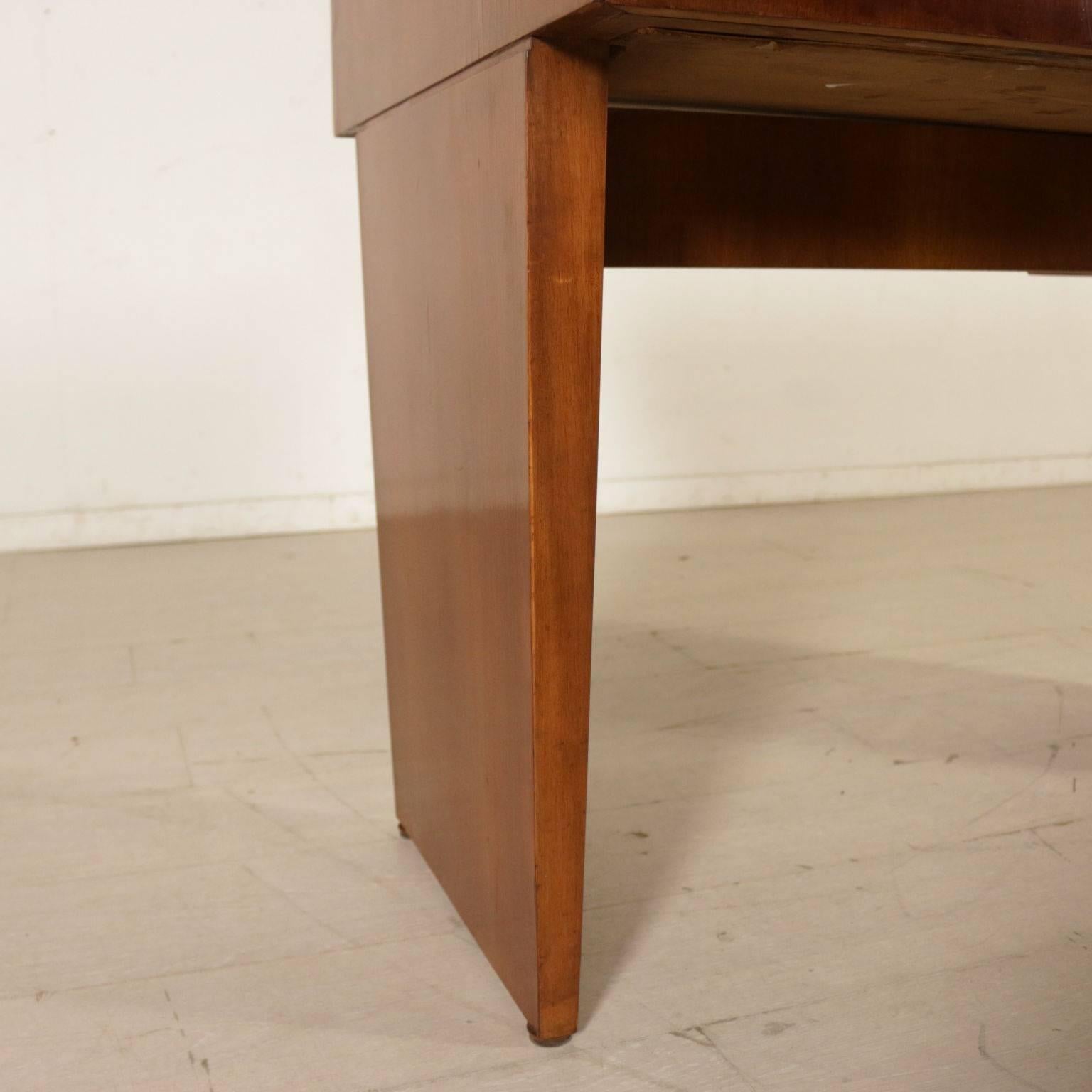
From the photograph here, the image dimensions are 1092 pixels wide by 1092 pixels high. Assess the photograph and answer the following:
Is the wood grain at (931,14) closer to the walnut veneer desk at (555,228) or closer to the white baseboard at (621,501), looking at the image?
the walnut veneer desk at (555,228)

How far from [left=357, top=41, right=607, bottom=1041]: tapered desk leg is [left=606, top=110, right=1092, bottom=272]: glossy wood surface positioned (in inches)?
6.2

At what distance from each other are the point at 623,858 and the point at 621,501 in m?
1.80

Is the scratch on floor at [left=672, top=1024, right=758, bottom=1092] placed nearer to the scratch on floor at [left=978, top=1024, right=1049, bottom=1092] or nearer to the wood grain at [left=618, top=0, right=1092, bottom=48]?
the scratch on floor at [left=978, top=1024, right=1049, bottom=1092]

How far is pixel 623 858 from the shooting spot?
3.54 feet

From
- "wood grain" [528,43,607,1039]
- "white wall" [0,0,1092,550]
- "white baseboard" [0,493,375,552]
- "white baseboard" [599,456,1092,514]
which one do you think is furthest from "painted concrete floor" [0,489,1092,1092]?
"white baseboard" [599,456,1092,514]

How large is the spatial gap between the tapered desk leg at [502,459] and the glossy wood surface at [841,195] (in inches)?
6.2

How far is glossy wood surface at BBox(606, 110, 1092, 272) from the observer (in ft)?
3.02

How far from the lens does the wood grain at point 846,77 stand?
0.62m

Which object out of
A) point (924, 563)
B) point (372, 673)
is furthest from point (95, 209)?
point (924, 563)

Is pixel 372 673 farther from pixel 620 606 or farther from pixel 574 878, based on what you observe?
pixel 574 878

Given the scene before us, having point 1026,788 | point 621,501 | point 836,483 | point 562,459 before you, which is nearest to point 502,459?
point 562,459

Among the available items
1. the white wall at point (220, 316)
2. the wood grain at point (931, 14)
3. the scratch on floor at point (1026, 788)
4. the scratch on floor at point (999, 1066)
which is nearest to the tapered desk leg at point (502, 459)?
the wood grain at point (931, 14)

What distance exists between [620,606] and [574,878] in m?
1.18

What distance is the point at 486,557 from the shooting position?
814 millimetres
